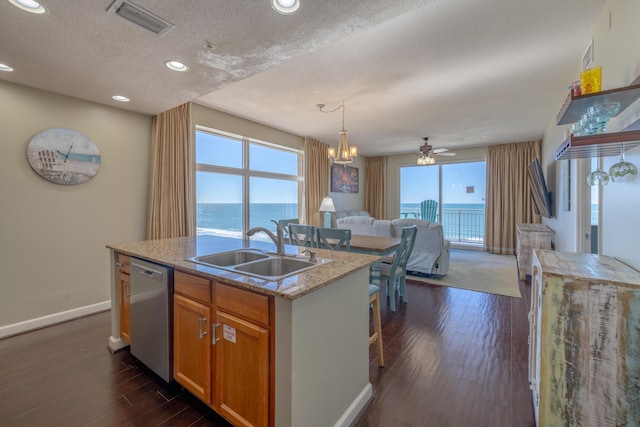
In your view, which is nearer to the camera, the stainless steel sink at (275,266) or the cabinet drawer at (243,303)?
the cabinet drawer at (243,303)

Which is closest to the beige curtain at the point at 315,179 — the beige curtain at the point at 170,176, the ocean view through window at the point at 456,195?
the beige curtain at the point at 170,176

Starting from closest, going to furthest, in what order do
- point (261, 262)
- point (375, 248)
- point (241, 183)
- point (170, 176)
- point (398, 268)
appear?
1. point (261, 262)
2. point (375, 248)
3. point (398, 268)
4. point (170, 176)
5. point (241, 183)

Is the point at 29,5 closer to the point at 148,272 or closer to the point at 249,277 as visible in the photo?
the point at 148,272

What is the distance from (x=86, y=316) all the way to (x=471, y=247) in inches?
304

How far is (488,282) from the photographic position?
13.7 ft

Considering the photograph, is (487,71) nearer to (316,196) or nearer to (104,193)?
(316,196)

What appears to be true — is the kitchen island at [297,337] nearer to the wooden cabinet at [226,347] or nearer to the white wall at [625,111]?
the wooden cabinet at [226,347]

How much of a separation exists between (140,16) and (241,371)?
210cm

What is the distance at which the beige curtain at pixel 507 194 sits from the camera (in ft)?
20.8

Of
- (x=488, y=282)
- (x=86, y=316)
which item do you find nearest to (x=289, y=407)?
(x=86, y=316)

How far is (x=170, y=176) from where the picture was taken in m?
3.55

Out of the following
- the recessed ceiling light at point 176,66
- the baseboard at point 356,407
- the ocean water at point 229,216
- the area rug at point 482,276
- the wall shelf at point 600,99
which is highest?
the recessed ceiling light at point 176,66

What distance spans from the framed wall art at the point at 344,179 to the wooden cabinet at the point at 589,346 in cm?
591

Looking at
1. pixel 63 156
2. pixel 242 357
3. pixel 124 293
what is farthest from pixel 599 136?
pixel 63 156
